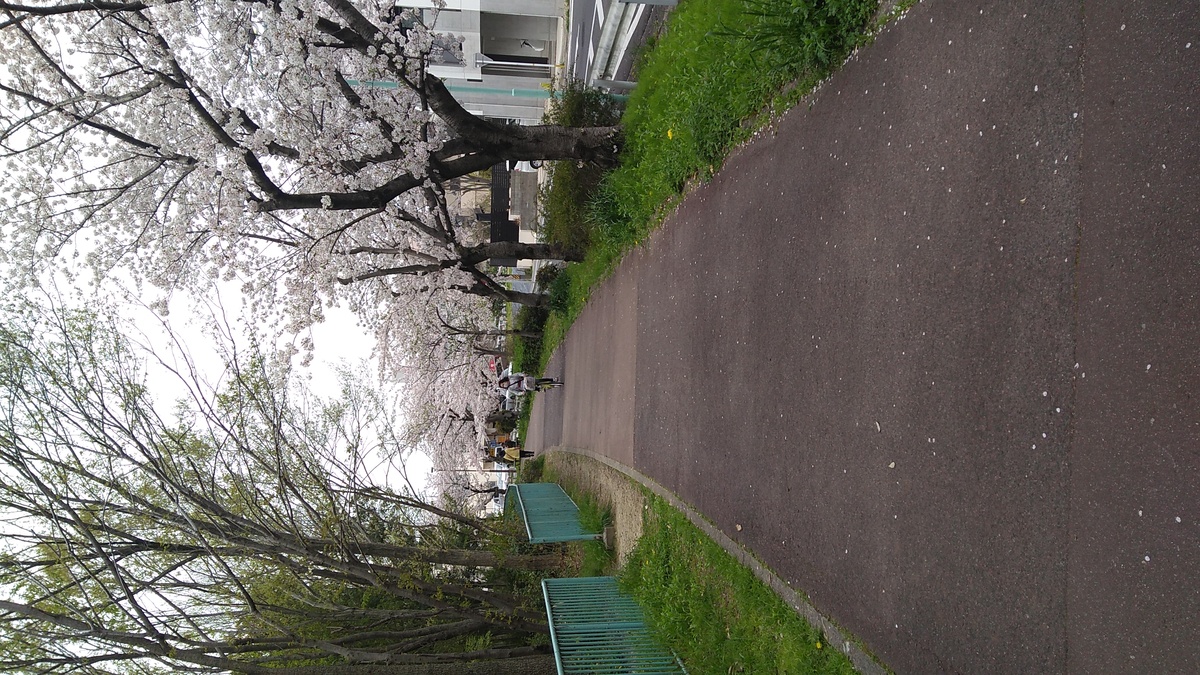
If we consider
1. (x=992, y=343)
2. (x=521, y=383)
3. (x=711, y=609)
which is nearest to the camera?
(x=992, y=343)

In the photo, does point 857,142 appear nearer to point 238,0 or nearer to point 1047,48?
point 1047,48

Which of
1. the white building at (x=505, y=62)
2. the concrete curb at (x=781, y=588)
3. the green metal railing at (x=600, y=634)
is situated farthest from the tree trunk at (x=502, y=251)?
the white building at (x=505, y=62)

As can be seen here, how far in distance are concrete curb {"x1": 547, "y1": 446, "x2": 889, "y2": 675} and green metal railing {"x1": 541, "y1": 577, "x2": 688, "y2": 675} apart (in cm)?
129

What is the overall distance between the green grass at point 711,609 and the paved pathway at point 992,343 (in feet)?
1.21

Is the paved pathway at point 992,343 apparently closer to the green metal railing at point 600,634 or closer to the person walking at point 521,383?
the green metal railing at point 600,634

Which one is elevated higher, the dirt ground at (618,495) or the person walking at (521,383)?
the person walking at (521,383)

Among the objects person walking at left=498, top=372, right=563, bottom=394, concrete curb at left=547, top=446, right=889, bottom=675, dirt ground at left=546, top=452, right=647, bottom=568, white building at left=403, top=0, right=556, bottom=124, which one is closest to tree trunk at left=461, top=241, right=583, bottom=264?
dirt ground at left=546, top=452, right=647, bottom=568

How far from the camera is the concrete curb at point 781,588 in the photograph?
15.2 feet

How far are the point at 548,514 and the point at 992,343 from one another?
977cm

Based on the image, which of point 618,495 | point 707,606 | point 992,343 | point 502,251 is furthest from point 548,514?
point 992,343

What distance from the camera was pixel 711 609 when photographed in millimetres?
6852

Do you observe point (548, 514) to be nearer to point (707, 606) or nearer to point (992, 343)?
point (707, 606)

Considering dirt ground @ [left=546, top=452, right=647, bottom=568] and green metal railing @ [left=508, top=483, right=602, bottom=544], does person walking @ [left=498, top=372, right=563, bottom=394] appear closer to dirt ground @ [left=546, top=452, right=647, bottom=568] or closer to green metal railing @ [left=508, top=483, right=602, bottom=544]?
green metal railing @ [left=508, top=483, right=602, bottom=544]

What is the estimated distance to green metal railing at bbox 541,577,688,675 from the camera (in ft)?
24.1
